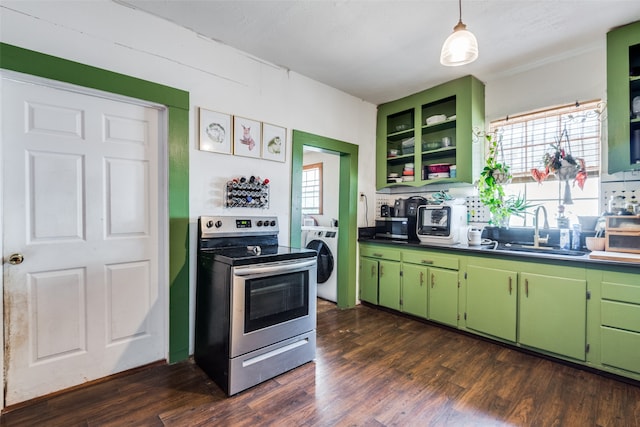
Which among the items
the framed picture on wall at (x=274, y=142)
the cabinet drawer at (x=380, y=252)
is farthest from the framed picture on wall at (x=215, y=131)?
the cabinet drawer at (x=380, y=252)

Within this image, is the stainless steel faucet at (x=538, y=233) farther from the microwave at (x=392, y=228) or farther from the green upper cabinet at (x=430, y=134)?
the microwave at (x=392, y=228)

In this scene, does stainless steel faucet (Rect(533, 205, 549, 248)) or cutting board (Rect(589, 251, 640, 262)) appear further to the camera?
stainless steel faucet (Rect(533, 205, 549, 248))

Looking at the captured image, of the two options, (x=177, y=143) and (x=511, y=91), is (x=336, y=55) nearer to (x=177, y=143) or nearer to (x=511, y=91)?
(x=177, y=143)

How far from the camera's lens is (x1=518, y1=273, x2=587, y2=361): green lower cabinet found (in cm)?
218

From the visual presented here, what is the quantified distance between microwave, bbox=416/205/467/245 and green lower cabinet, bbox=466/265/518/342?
1.30 feet

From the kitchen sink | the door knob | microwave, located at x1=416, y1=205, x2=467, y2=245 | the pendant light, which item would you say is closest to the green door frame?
microwave, located at x1=416, y1=205, x2=467, y2=245

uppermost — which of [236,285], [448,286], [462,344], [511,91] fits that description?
[511,91]

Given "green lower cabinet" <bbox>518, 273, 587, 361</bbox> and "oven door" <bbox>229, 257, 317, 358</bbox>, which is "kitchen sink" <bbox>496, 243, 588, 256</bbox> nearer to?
"green lower cabinet" <bbox>518, 273, 587, 361</bbox>

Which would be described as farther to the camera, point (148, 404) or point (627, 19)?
point (627, 19)

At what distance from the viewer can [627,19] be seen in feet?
7.21

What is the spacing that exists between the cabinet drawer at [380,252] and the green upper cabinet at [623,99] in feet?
6.39

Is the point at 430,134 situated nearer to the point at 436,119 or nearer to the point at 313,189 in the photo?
the point at 436,119

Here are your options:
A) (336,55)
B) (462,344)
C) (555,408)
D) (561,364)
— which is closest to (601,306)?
(561,364)

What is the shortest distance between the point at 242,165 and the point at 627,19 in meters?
3.18
